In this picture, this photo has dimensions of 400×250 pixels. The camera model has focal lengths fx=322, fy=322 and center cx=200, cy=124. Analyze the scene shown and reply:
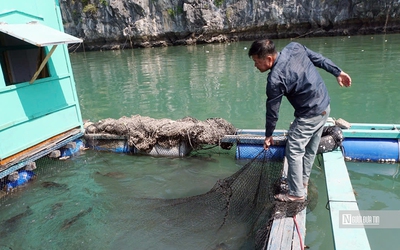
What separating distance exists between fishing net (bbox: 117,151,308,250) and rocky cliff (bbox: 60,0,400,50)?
94.9ft

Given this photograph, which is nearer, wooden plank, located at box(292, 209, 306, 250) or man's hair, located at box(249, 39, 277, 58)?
wooden plank, located at box(292, 209, 306, 250)

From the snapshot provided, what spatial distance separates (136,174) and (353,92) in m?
8.14

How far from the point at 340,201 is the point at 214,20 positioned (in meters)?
31.1

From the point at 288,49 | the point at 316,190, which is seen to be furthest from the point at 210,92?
the point at 288,49

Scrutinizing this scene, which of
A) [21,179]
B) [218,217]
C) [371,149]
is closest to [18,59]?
[21,179]

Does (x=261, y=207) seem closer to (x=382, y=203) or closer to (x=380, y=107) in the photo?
(x=382, y=203)

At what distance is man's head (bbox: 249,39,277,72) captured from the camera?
12.8 ft

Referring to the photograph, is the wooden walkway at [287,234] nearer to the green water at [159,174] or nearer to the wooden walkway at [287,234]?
the wooden walkway at [287,234]

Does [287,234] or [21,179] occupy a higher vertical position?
[287,234]

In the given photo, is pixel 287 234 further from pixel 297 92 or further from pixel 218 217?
pixel 297 92

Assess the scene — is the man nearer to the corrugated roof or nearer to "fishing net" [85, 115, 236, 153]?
"fishing net" [85, 115, 236, 153]

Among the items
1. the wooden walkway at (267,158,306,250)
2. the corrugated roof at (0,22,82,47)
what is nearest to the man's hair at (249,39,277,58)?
the wooden walkway at (267,158,306,250)

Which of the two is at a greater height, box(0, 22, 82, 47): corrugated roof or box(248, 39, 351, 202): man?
box(0, 22, 82, 47): corrugated roof

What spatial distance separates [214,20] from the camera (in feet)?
108
